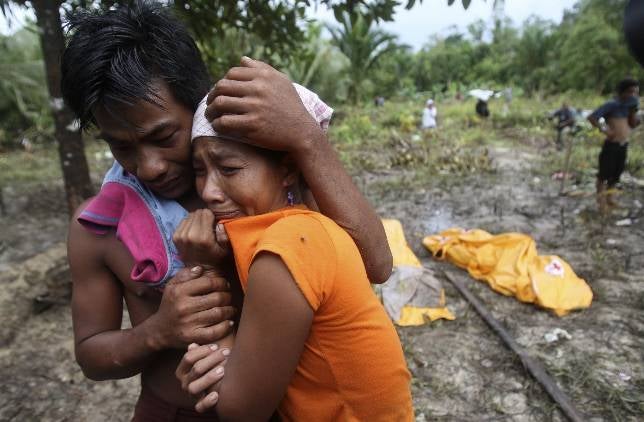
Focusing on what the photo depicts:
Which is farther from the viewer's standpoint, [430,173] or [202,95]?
[430,173]

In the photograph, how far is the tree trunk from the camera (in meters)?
2.84

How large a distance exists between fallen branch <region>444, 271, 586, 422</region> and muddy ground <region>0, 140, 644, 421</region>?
59 millimetres

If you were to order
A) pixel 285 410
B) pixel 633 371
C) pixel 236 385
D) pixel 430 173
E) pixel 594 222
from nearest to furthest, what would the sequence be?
1. pixel 236 385
2. pixel 285 410
3. pixel 633 371
4. pixel 594 222
5. pixel 430 173

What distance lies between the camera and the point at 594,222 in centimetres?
591

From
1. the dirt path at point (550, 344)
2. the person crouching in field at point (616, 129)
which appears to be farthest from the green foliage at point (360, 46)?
the dirt path at point (550, 344)

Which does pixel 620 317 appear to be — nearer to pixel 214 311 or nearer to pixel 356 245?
pixel 356 245

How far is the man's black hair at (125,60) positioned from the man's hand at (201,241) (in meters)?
0.29

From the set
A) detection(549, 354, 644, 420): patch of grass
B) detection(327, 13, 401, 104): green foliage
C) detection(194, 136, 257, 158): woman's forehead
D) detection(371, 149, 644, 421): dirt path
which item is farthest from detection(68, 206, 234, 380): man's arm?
detection(327, 13, 401, 104): green foliage

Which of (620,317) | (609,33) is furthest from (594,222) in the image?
(609,33)

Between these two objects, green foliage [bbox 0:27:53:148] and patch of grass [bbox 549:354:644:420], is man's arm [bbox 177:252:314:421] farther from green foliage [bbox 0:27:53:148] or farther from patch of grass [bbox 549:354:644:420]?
green foliage [bbox 0:27:53:148]

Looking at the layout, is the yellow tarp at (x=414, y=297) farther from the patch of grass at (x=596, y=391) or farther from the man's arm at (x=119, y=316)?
the man's arm at (x=119, y=316)

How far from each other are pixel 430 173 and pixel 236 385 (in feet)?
28.1

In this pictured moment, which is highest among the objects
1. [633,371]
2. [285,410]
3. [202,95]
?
[202,95]

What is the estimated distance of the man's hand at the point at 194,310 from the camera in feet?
2.99
